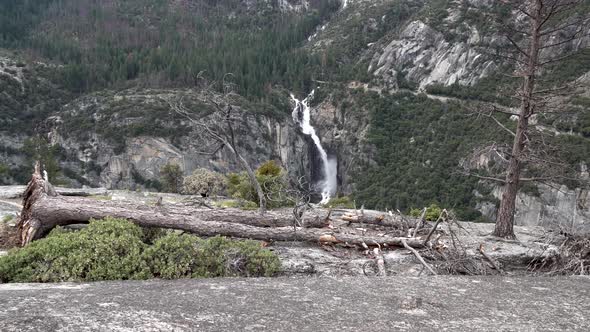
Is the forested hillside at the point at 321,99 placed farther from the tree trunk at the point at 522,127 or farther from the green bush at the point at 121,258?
the green bush at the point at 121,258

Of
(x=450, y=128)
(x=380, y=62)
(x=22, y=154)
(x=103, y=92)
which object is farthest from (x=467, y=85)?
(x=22, y=154)

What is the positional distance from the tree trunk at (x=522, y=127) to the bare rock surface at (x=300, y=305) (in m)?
7.44

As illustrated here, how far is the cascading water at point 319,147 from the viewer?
75.6 metres

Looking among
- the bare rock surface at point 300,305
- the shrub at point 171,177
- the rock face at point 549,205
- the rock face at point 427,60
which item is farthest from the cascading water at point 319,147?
the bare rock surface at point 300,305

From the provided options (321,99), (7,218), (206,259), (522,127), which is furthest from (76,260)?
(321,99)

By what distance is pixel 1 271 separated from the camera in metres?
6.54

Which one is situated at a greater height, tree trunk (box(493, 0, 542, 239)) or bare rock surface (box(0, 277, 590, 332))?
tree trunk (box(493, 0, 542, 239))

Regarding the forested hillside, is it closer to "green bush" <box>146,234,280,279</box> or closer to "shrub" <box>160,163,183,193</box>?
"shrub" <box>160,163,183,193</box>

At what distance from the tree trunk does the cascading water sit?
183 feet

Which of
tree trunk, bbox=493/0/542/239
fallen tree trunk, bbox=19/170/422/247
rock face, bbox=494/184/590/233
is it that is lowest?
rock face, bbox=494/184/590/233

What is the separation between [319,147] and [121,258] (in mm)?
78096

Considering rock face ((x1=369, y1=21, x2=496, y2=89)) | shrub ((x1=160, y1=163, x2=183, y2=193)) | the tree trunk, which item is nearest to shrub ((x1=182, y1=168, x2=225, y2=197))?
shrub ((x1=160, y1=163, x2=183, y2=193))

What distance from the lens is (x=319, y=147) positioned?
8444cm

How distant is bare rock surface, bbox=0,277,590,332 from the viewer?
3.68 metres
